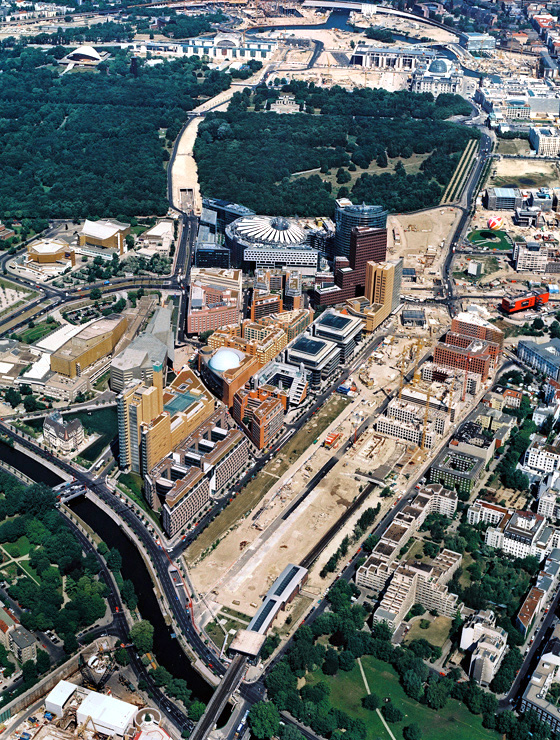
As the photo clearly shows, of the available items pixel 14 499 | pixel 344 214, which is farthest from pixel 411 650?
pixel 344 214

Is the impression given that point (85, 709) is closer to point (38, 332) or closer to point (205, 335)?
point (205, 335)

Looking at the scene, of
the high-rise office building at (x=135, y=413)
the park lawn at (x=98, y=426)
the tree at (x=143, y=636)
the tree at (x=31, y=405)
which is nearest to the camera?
the tree at (x=143, y=636)

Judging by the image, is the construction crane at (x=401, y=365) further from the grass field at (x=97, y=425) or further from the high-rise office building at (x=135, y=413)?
the grass field at (x=97, y=425)

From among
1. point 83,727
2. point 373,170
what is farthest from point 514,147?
point 83,727

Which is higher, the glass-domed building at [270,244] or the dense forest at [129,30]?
the dense forest at [129,30]

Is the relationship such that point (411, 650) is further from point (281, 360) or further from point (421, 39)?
point (421, 39)

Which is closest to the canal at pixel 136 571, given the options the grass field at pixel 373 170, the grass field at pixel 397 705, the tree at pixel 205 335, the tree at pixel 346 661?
the grass field at pixel 397 705

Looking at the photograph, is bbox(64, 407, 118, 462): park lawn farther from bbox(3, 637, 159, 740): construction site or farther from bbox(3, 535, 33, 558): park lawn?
bbox(3, 637, 159, 740): construction site
